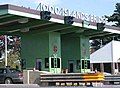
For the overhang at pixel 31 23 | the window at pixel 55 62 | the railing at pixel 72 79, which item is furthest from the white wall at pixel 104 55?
the railing at pixel 72 79

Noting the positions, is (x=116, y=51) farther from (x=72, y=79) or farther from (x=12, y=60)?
(x=72, y=79)

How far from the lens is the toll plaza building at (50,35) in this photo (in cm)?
3270

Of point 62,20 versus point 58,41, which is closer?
point 62,20

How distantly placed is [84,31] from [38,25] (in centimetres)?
848

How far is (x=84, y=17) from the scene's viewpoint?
40906 millimetres

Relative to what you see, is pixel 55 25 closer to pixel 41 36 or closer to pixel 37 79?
pixel 41 36

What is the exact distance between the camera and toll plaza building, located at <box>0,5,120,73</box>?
107ft

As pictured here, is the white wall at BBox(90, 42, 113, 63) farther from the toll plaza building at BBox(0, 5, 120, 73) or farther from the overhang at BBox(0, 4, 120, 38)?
the overhang at BBox(0, 4, 120, 38)

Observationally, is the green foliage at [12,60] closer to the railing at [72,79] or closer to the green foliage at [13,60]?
the green foliage at [13,60]

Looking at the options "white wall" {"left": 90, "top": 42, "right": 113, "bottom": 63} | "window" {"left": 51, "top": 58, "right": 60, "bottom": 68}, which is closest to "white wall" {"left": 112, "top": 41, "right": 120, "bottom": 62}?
"white wall" {"left": 90, "top": 42, "right": 113, "bottom": 63}

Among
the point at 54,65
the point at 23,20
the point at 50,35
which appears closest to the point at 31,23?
the point at 23,20

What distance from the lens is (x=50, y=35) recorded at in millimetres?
40500

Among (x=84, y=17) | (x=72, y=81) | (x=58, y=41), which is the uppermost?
(x=84, y=17)

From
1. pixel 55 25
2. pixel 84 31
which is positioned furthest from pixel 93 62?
pixel 55 25
